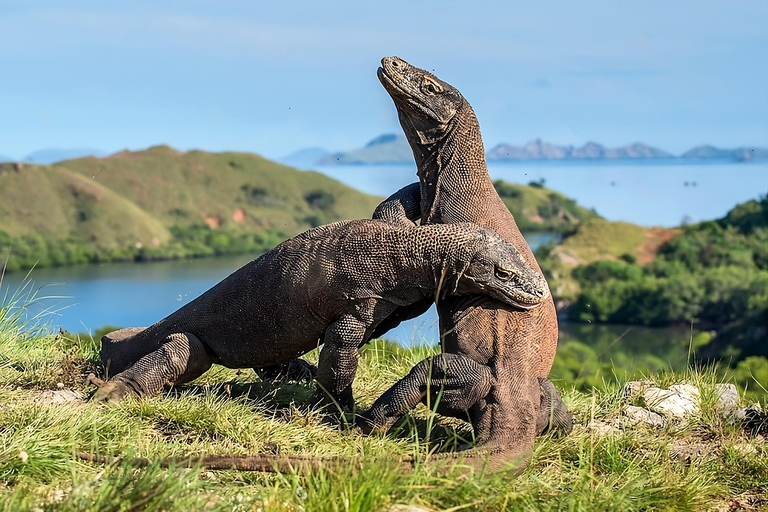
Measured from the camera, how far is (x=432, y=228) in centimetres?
679

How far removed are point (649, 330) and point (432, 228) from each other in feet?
234

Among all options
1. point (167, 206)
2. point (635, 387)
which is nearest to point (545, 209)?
point (167, 206)

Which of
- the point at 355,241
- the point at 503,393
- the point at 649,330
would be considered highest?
the point at 355,241

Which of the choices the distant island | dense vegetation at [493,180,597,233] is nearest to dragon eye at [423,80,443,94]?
the distant island

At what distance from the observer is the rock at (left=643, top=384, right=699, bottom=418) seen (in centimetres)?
831

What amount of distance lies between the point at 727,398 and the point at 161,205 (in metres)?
66.3

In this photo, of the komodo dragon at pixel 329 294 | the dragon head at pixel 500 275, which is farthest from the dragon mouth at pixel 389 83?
the dragon head at pixel 500 275

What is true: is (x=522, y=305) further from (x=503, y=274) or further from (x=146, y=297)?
(x=146, y=297)

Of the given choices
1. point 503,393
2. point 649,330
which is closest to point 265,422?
point 503,393

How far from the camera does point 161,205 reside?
71500mm

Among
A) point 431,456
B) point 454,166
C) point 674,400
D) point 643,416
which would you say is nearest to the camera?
point 431,456

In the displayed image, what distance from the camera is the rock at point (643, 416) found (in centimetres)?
805

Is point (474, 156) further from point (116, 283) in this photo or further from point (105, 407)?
point (116, 283)

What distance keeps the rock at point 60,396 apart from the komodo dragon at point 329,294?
16.0 inches
